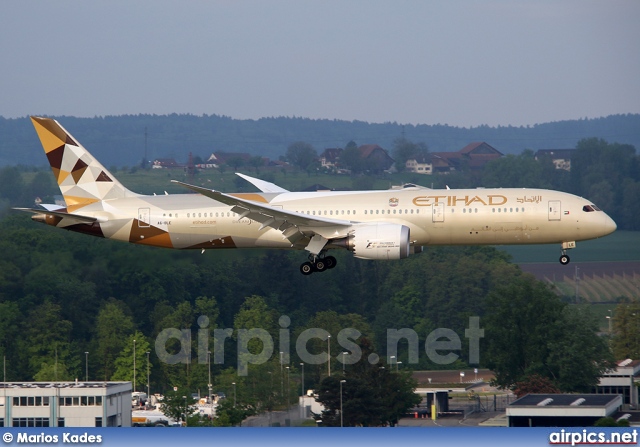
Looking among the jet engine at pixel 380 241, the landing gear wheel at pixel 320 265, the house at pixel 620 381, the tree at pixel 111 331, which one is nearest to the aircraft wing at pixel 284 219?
the jet engine at pixel 380 241

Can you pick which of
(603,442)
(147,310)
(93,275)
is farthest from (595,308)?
(603,442)

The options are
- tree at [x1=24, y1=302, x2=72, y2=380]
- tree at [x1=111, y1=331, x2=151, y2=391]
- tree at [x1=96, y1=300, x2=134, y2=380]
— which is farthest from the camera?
tree at [x1=96, y1=300, x2=134, y2=380]

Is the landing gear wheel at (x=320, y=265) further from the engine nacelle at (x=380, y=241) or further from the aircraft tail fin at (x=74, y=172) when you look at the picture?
the aircraft tail fin at (x=74, y=172)

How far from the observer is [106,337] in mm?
112125

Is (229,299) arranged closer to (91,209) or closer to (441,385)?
(441,385)

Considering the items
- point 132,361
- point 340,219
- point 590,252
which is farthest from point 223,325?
point 590,252

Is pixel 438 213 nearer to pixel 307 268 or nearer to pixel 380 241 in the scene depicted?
pixel 380 241

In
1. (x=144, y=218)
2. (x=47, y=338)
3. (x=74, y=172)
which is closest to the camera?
(x=144, y=218)

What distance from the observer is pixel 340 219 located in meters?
58.0

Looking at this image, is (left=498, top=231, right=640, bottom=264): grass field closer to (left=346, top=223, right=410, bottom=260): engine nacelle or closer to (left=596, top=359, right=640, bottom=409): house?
(left=596, top=359, right=640, bottom=409): house

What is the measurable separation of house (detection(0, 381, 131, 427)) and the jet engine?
88.8 ft

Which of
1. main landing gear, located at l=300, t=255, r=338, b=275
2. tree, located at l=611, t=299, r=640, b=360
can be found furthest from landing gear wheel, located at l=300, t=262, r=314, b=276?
tree, located at l=611, t=299, r=640, b=360

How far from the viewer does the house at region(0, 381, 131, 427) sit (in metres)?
77.1

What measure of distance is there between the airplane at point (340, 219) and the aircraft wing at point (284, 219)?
5 centimetres
